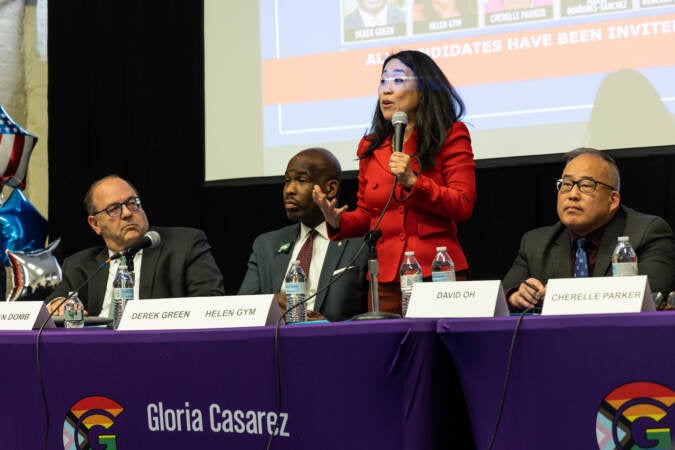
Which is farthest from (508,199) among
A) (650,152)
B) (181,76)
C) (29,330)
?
(29,330)

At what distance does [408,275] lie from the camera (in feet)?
8.25

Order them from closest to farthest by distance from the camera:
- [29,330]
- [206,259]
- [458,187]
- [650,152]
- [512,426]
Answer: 1. [512,426]
2. [29,330]
3. [458,187]
4. [206,259]
5. [650,152]

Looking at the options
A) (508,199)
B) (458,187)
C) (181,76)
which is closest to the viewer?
(458,187)

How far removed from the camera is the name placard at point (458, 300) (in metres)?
1.91

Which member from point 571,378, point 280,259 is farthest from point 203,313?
point 280,259

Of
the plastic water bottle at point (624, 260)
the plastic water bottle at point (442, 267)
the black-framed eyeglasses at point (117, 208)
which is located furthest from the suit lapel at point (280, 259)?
the plastic water bottle at point (624, 260)

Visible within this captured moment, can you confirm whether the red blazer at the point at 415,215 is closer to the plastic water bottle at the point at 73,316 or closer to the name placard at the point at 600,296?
the plastic water bottle at the point at 73,316

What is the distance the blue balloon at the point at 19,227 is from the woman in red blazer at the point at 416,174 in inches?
70.4

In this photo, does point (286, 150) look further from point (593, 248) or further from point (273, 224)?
point (593, 248)

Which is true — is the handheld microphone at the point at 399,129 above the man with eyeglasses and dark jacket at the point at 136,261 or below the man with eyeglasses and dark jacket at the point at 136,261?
above

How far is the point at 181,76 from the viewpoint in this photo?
496 centimetres

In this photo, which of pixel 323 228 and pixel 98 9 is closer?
pixel 323 228

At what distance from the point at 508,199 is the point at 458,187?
4.73ft

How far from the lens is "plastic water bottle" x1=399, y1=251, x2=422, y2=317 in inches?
95.6
